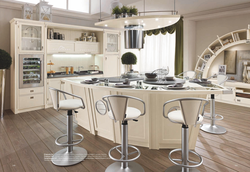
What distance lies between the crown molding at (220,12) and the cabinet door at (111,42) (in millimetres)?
2194

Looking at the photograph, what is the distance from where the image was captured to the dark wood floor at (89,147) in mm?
2328

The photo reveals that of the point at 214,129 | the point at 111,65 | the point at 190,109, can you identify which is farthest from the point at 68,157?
the point at 111,65

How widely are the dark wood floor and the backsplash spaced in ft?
6.35

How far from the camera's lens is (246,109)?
4836mm

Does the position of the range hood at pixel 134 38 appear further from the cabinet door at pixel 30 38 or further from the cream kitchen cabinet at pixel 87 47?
the cream kitchen cabinet at pixel 87 47

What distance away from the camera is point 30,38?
15.4 ft

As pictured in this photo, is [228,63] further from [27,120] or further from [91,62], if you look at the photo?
[27,120]

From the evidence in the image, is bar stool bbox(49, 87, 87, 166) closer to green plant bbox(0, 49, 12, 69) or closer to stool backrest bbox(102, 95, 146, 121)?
stool backrest bbox(102, 95, 146, 121)

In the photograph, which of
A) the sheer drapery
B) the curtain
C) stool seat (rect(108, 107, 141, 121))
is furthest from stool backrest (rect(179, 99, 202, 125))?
the sheer drapery

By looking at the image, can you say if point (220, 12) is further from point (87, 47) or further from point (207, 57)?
point (87, 47)

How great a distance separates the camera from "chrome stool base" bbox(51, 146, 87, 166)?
240 cm

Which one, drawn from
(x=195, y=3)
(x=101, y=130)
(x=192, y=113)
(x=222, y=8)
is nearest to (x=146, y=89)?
(x=192, y=113)

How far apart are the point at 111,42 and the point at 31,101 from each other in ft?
9.61

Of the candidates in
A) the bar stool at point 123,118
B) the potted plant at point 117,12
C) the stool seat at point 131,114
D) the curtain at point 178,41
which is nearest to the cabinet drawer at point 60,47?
the potted plant at point 117,12
